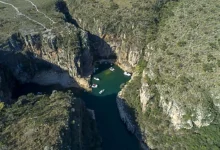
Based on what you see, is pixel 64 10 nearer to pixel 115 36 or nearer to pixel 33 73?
pixel 115 36

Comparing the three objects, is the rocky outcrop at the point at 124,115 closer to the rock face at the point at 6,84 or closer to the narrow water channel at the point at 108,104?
the narrow water channel at the point at 108,104

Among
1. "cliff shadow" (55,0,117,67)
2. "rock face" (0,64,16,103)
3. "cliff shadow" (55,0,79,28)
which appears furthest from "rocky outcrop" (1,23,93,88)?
"cliff shadow" (55,0,79,28)

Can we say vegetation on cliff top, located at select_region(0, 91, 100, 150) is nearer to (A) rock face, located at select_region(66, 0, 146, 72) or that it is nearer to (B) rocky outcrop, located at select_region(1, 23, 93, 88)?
(B) rocky outcrop, located at select_region(1, 23, 93, 88)

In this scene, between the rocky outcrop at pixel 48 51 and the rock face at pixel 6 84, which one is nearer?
the rock face at pixel 6 84

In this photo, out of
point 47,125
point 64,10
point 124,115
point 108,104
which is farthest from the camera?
point 64,10

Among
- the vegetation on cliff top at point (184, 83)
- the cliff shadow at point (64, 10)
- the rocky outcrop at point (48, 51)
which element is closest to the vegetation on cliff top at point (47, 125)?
the vegetation on cliff top at point (184, 83)

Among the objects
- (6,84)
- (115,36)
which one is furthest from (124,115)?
(6,84)

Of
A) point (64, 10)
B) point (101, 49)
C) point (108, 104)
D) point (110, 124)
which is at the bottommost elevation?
point (110, 124)

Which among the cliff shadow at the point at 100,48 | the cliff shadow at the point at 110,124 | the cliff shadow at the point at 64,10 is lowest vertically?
the cliff shadow at the point at 110,124
